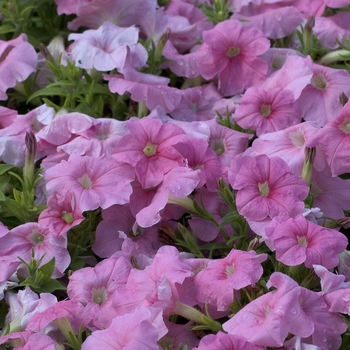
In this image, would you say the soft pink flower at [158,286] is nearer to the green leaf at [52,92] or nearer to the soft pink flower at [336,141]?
the soft pink flower at [336,141]

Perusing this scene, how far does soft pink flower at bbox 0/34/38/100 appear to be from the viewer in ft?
5.61

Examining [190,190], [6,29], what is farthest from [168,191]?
[6,29]

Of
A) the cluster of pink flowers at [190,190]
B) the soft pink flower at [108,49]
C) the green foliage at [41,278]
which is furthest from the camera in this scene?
the soft pink flower at [108,49]

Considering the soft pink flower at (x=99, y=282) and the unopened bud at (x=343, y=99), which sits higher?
the unopened bud at (x=343, y=99)

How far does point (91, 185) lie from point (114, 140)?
0.43 feet

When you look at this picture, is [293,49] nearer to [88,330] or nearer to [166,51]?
[166,51]

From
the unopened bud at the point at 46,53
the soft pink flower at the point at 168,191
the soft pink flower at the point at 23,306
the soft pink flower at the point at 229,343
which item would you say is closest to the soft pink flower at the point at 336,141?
the soft pink flower at the point at 168,191

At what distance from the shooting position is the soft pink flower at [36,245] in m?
1.37

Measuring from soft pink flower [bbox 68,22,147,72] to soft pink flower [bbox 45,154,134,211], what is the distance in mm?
292

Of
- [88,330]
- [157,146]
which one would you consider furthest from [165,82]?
[88,330]

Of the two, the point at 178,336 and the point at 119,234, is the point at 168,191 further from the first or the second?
the point at 178,336

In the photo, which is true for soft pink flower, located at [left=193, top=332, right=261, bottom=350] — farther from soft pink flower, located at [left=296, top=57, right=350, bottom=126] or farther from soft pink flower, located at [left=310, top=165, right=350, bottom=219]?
soft pink flower, located at [left=296, top=57, right=350, bottom=126]

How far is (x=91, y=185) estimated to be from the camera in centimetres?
144

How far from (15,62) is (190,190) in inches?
25.8
